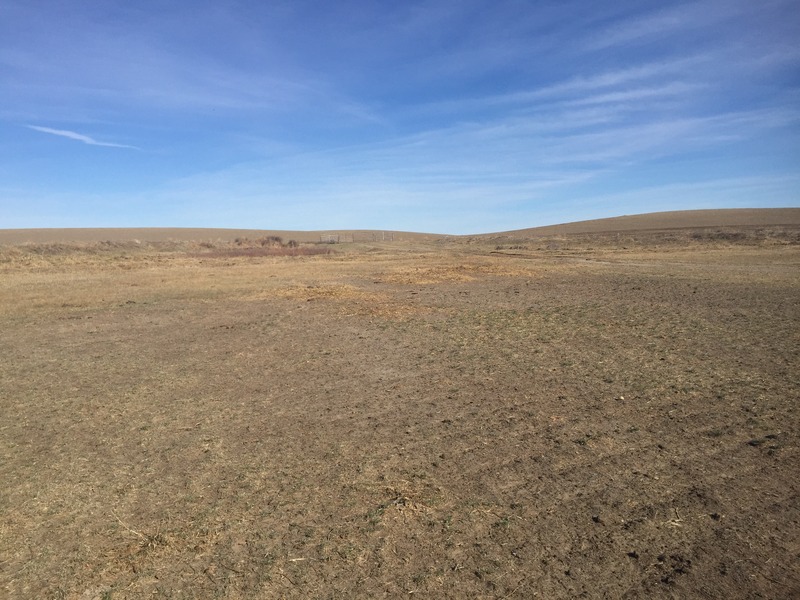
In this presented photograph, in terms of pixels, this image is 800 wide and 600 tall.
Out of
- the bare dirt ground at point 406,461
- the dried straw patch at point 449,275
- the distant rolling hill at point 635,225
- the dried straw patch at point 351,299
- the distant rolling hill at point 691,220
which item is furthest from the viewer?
the distant rolling hill at point 691,220

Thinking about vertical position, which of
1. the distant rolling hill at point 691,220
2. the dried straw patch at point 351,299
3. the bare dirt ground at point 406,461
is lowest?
the dried straw patch at point 351,299

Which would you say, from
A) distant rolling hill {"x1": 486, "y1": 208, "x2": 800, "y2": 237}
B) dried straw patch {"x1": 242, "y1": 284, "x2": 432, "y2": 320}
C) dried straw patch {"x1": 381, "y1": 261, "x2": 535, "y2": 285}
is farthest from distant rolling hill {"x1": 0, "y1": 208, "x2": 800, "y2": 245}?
dried straw patch {"x1": 242, "y1": 284, "x2": 432, "y2": 320}

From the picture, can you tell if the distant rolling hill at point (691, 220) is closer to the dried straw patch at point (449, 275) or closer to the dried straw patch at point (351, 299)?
the dried straw patch at point (449, 275)

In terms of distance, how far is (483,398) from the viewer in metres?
6.70

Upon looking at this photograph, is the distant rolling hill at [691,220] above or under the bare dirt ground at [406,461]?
above

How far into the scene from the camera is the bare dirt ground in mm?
3344

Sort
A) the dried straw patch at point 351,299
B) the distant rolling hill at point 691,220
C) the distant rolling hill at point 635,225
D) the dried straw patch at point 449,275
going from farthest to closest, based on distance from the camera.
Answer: the distant rolling hill at point 691,220
the distant rolling hill at point 635,225
the dried straw patch at point 449,275
the dried straw patch at point 351,299

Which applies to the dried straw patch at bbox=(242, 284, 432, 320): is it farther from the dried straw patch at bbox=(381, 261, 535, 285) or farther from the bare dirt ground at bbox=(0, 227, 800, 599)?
the dried straw patch at bbox=(381, 261, 535, 285)

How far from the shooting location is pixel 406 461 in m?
4.90

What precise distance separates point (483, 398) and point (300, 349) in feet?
13.7

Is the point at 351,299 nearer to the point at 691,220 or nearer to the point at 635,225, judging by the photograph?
the point at 635,225

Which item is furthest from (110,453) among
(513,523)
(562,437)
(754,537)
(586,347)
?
(586,347)

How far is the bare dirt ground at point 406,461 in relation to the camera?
132 inches

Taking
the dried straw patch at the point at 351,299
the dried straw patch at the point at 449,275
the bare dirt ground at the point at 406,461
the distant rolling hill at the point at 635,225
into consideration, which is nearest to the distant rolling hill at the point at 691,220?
the distant rolling hill at the point at 635,225
